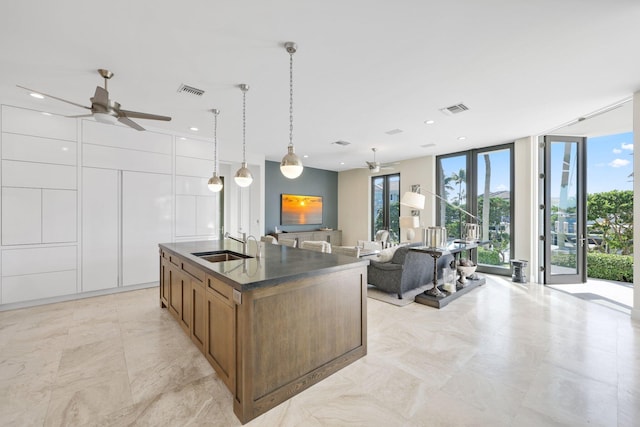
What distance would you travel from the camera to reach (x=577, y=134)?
4922mm

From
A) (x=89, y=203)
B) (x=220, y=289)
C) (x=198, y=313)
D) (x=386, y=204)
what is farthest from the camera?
(x=386, y=204)

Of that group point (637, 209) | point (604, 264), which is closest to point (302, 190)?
point (637, 209)

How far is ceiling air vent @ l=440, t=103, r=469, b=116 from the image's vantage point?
369 cm

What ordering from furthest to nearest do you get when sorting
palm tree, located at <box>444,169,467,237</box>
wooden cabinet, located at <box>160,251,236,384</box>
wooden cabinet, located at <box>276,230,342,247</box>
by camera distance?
wooden cabinet, located at <box>276,230,342,247</box> → palm tree, located at <box>444,169,467,237</box> → wooden cabinet, located at <box>160,251,236,384</box>

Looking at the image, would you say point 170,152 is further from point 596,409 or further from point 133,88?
point 596,409

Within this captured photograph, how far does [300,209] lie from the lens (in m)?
8.12

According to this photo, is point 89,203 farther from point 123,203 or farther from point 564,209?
point 564,209

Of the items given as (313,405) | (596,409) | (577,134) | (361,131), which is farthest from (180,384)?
(577,134)

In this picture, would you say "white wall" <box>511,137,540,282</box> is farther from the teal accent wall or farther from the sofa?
the teal accent wall

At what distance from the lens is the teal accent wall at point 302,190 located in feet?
24.6

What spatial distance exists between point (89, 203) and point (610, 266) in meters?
9.40

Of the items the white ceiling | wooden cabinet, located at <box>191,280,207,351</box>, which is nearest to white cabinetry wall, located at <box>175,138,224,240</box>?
the white ceiling

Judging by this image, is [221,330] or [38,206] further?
[38,206]

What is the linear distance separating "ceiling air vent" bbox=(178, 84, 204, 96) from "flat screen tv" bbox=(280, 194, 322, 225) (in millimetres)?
4617
